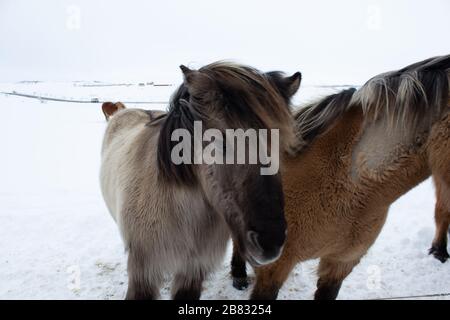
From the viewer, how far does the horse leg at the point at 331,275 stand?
275 centimetres

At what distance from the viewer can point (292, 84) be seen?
6.96 feet

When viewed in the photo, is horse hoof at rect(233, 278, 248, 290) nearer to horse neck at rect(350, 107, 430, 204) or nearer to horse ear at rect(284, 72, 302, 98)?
horse neck at rect(350, 107, 430, 204)

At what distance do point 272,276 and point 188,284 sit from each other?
28.7 inches

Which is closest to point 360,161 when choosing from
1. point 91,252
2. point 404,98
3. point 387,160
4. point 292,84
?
point 387,160

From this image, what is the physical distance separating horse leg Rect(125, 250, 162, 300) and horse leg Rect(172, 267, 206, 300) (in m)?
Answer: 0.24

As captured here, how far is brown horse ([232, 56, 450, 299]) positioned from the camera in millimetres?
1992

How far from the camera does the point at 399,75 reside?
7.09ft

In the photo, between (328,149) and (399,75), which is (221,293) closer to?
(328,149)

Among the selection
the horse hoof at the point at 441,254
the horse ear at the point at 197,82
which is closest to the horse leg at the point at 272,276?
the horse ear at the point at 197,82

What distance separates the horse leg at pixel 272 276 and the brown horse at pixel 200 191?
404 mm

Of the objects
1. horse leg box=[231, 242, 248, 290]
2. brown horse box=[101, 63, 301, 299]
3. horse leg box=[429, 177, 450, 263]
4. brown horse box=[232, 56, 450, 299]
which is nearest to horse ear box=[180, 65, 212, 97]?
brown horse box=[101, 63, 301, 299]

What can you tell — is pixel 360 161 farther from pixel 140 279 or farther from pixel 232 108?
pixel 140 279

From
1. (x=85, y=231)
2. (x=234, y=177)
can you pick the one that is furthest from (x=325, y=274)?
(x=85, y=231)

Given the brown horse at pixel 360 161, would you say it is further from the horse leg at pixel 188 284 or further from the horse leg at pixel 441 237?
the horse leg at pixel 441 237
